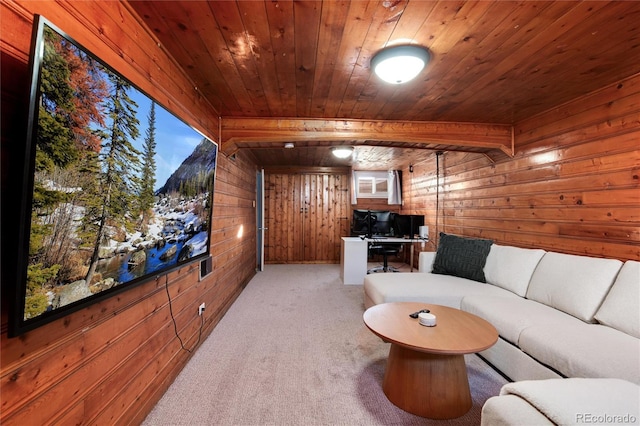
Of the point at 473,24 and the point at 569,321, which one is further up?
the point at 473,24

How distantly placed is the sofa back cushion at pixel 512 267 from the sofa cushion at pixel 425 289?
10 cm

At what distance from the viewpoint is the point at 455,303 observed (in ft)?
8.40

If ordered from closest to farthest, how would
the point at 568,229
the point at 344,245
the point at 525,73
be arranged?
the point at 525,73 < the point at 568,229 < the point at 344,245

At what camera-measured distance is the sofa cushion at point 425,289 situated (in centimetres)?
256

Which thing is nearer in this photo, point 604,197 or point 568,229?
point 604,197

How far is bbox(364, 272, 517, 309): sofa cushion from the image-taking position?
2564 mm

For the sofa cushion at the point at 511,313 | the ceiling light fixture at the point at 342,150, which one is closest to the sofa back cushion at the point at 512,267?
the sofa cushion at the point at 511,313

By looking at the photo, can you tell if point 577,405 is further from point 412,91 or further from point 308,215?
point 308,215

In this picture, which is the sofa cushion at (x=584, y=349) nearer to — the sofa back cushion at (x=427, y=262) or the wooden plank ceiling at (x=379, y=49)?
the sofa back cushion at (x=427, y=262)

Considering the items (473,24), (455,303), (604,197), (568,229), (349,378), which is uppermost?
(473,24)

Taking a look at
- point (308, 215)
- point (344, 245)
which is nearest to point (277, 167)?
point (308, 215)

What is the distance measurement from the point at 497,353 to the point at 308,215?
4892mm

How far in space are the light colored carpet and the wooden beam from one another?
78.4 inches

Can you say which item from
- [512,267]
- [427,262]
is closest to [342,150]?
[427,262]
